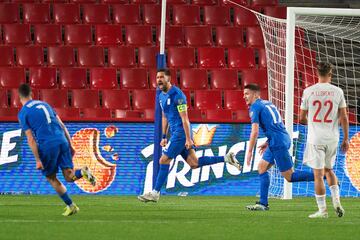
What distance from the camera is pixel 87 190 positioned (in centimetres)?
1720

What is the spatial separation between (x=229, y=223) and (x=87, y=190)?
7525 millimetres

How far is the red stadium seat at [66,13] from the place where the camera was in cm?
2119

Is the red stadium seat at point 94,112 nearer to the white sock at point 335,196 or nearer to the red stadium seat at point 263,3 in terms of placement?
the red stadium seat at point 263,3

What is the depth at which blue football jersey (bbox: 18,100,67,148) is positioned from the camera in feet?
35.1

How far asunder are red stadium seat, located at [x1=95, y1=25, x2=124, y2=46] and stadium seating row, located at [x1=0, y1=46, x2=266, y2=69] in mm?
196

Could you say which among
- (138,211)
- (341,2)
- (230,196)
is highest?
(341,2)

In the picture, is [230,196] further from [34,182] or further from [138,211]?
[138,211]

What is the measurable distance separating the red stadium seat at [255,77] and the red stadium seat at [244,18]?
5.79ft

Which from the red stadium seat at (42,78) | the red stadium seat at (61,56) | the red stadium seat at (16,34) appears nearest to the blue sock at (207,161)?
the red stadium seat at (42,78)

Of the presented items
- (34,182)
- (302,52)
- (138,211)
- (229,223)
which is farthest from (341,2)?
(229,223)

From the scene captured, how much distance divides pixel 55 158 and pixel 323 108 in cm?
304

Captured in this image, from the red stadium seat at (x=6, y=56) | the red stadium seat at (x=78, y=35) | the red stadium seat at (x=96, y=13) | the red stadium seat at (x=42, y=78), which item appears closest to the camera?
the red stadium seat at (x=42, y=78)

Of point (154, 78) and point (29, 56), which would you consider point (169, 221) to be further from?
point (29, 56)

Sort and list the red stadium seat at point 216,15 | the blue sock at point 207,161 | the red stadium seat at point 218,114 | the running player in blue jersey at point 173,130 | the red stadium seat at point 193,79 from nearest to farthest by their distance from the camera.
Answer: the running player in blue jersey at point 173,130 < the blue sock at point 207,161 < the red stadium seat at point 218,114 < the red stadium seat at point 193,79 < the red stadium seat at point 216,15
